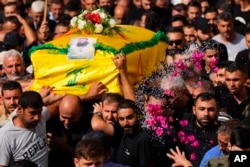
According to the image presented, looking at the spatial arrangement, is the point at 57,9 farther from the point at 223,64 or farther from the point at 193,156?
the point at 193,156

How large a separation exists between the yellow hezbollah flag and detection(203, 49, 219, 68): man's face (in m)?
1.45

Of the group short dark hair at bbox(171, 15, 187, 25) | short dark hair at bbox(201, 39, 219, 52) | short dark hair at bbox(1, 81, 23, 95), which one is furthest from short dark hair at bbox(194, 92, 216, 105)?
short dark hair at bbox(171, 15, 187, 25)

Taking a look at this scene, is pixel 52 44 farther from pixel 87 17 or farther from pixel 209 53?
pixel 209 53

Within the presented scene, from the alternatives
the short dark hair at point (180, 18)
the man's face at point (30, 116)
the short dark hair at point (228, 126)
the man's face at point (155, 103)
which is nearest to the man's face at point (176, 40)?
the short dark hair at point (180, 18)

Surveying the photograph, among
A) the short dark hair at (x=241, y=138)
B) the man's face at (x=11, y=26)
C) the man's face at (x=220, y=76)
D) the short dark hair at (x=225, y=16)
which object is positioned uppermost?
the short dark hair at (x=225, y=16)

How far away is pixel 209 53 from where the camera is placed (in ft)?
41.3

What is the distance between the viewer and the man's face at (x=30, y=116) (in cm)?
956

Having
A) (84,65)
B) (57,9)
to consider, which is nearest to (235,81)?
(84,65)

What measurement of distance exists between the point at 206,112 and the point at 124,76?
3.29 feet

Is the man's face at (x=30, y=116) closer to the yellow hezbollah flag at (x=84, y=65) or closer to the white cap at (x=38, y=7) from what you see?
the yellow hezbollah flag at (x=84, y=65)

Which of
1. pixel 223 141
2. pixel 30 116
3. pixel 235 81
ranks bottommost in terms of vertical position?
pixel 223 141

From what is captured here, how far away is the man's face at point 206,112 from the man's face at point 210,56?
2241mm

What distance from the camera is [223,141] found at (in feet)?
30.5

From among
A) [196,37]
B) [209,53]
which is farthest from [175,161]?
[196,37]
